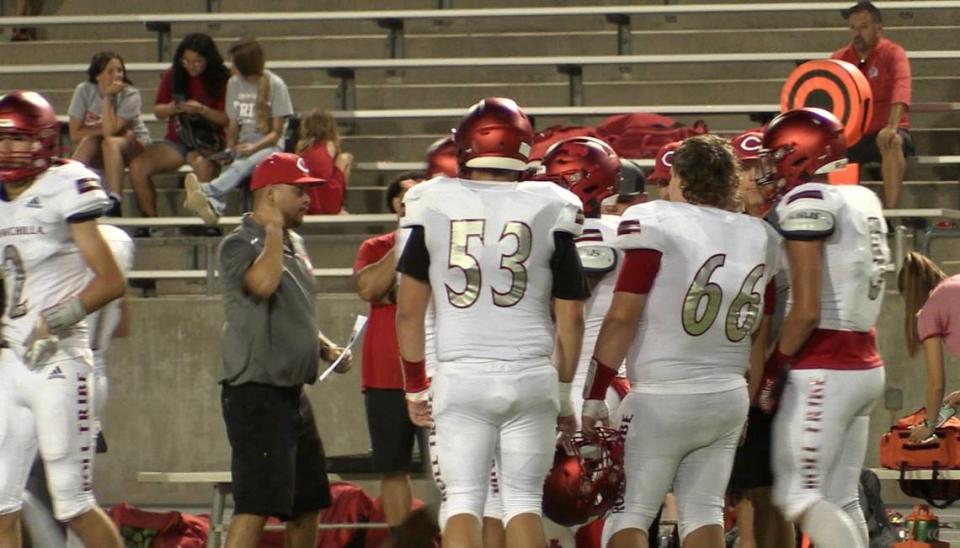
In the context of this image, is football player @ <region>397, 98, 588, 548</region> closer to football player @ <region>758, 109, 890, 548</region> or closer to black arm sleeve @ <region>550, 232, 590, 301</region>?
black arm sleeve @ <region>550, 232, 590, 301</region>

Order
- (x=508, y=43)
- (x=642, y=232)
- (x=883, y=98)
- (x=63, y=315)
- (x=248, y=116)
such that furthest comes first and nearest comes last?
(x=508, y=43) → (x=248, y=116) → (x=883, y=98) → (x=63, y=315) → (x=642, y=232)

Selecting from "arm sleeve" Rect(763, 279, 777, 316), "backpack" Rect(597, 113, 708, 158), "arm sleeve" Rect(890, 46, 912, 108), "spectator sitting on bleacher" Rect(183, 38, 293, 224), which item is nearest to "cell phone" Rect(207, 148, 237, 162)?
"spectator sitting on bleacher" Rect(183, 38, 293, 224)

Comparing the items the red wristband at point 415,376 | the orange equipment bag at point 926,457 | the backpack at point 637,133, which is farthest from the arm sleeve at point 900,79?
the red wristband at point 415,376

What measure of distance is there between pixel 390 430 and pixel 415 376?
2.23 meters

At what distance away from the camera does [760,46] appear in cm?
1301

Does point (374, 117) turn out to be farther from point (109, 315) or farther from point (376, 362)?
point (109, 315)

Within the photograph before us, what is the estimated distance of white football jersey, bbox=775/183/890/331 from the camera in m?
6.43

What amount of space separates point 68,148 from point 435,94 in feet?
8.39

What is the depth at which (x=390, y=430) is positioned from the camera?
27.0ft

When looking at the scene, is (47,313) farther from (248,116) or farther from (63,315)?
(248,116)

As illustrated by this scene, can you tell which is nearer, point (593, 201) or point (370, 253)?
point (593, 201)

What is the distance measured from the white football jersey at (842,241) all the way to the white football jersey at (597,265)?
0.63m

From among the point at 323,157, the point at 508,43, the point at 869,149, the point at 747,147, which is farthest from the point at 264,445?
the point at 508,43

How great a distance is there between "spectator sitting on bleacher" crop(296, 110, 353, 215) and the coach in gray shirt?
11.2ft
